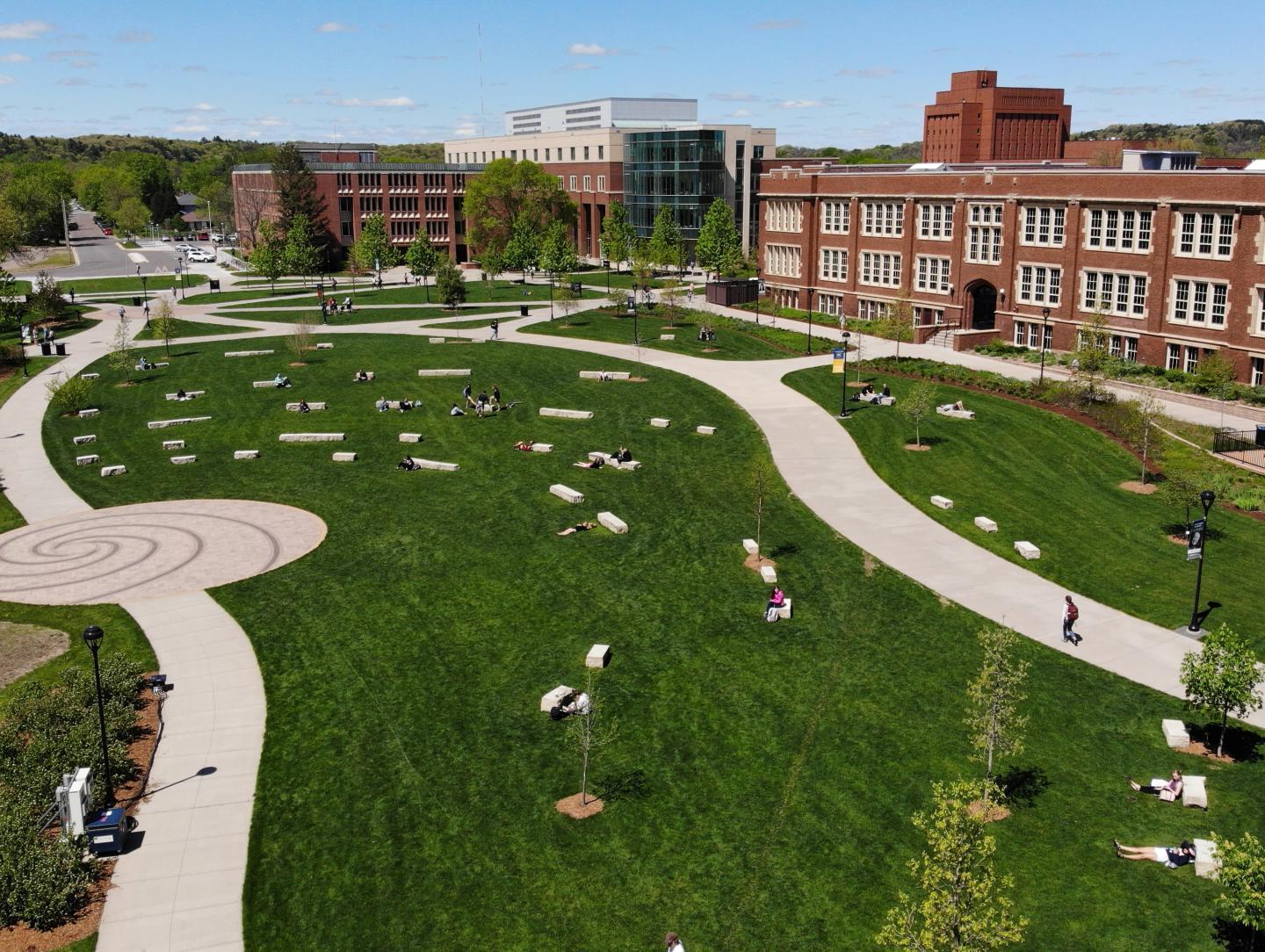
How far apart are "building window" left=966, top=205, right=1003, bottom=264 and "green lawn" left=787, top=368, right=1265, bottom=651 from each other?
19.5 m

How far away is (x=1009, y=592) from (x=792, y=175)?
213 ft

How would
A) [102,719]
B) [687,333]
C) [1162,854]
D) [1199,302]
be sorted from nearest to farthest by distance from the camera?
[1162,854]
[102,719]
[1199,302]
[687,333]

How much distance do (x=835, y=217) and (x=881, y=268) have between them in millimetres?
7364

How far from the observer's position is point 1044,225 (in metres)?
68.4

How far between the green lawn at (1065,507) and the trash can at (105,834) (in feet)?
89.7

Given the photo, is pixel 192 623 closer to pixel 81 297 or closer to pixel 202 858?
pixel 202 858

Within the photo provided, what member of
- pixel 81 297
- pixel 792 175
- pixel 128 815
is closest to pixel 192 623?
pixel 128 815

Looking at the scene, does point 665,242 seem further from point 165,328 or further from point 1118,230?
point 1118,230

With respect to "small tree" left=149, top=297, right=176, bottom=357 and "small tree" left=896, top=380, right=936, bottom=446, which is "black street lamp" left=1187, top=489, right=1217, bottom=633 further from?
"small tree" left=149, top=297, right=176, bottom=357

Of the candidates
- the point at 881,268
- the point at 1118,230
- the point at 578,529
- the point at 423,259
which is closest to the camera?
the point at 578,529

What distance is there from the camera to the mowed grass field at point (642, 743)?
64.7 feet

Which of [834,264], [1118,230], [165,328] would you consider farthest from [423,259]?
[1118,230]

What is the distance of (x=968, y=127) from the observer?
13162 cm

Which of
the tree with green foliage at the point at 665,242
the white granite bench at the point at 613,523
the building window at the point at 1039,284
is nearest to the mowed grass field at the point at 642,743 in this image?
the white granite bench at the point at 613,523
